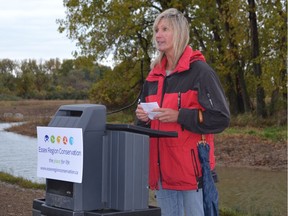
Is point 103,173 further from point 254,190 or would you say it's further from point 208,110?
point 254,190

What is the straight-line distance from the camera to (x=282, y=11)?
2208cm

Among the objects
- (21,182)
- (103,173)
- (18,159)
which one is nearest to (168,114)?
(103,173)

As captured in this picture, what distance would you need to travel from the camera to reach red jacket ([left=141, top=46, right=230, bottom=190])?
383 cm

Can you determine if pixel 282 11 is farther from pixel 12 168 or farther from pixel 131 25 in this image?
pixel 12 168

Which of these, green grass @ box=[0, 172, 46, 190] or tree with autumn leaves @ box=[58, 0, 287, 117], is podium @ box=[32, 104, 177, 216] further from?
tree with autumn leaves @ box=[58, 0, 287, 117]

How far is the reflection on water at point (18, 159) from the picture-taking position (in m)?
14.2

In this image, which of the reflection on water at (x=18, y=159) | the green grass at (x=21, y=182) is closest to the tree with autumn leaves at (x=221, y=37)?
the reflection on water at (x=18, y=159)

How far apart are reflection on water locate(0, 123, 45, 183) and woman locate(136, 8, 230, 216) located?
7.83 meters

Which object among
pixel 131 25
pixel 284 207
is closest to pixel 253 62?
pixel 131 25

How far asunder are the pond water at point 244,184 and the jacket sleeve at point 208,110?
4.99 meters

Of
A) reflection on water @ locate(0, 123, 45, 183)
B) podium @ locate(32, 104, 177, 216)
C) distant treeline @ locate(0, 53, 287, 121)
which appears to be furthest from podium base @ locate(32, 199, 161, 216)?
distant treeline @ locate(0, 53, 287, 121)

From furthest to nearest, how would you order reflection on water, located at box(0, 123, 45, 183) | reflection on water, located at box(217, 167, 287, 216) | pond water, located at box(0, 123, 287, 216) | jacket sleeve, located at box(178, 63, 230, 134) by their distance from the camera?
reflection on water, located at box(0, 123, 45, 183)
pond water, located at box(0, 123, 287, 216)
reflection on water, located at box(217, 167, 287, 216)
jacket sleeve, located at box(178, 63, 230, 134)

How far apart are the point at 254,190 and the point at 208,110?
9.26 m

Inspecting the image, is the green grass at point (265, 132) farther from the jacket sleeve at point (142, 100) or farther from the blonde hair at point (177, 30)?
the blonde hair at point (177, 30)
